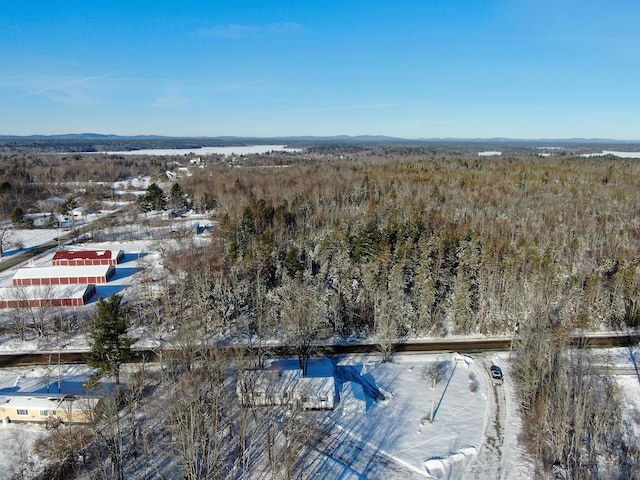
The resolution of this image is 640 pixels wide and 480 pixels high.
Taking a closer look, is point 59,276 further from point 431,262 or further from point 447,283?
point 447,283

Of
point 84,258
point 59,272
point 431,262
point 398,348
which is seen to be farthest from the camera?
point 84,258

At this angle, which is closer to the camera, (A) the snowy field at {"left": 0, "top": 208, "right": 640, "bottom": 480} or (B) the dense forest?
(A) the snowy field at {"left": 0, "top": 208, "right": 640, "bottom": 480}

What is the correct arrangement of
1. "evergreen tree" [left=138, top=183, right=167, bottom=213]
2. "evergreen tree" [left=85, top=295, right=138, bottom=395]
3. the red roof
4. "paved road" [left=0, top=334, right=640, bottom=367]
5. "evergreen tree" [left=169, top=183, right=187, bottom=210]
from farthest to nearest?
"evergreen tree" [left=169, top=183, right=187, bottom=210]
"evergreen tree" [left=138, top=183, right=167, bottom=213]
the red roof
"paved road" [left=0, top=334, right=640, bottom=367]
"evergreen tree" [left=85, top=295, right=138, bottom=395]

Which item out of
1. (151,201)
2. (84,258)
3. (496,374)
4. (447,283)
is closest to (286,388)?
(496,374)

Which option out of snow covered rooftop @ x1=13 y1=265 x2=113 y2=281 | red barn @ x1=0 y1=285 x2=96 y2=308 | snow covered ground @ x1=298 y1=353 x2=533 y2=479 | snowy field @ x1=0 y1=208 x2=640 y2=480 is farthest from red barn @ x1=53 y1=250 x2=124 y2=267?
snow covered ground @ x1=298 y1=353 x2=533 y2=479

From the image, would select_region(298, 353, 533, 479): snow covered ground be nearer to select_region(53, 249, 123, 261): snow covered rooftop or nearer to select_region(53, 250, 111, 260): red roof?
select_region(53, 249, 123, 261): snow covered rooftop
